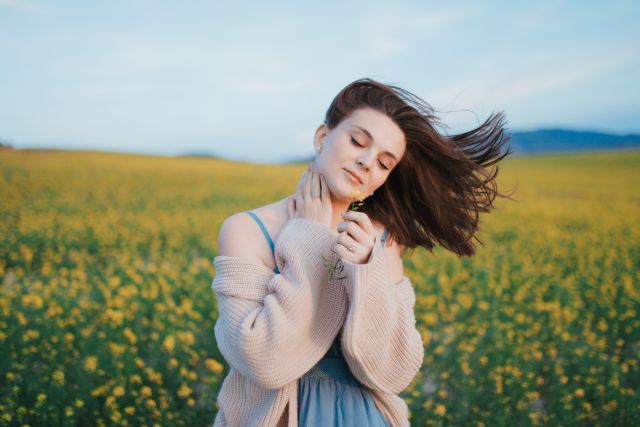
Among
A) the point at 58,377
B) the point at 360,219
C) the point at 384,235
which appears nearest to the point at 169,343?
the point at 58,377

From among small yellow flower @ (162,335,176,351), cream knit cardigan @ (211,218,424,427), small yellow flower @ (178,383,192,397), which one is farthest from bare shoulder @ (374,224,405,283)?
small yellow flower @ (162,335,176,351)

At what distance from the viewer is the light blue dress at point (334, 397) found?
1.55 metres

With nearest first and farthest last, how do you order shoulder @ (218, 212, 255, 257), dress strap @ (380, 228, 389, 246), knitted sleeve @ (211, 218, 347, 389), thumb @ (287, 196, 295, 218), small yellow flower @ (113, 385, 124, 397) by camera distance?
1. knitted sleeve @ (211, 218, 347, 389)
2. shoulder @ (218, 212, 255, 257)
3. thumb @ (287, 196, 295, 218)
4. dress strap @ (380, 228, 389, 246)
5. small yellow flower @ (113, 385, 124, 397)

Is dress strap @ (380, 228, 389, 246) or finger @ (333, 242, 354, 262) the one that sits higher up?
finger @ (333, 242, 354, 262)

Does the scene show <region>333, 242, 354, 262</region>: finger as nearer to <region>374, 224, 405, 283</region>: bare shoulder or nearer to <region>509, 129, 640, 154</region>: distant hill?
<region>374, 224, 405, 283</region>: bare shoulder

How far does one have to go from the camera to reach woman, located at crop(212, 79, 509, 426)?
1.40 m

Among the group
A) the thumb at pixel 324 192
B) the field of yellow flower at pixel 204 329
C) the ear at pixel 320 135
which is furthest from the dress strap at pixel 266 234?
the field of yellow flower at pixel 204 329

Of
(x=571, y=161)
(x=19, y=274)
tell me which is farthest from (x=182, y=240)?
(x=571, y=161)

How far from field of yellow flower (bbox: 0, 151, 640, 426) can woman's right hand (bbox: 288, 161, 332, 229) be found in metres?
1.46

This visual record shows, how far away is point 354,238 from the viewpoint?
1.42 meters

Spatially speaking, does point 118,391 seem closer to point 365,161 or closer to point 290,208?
point 290,208

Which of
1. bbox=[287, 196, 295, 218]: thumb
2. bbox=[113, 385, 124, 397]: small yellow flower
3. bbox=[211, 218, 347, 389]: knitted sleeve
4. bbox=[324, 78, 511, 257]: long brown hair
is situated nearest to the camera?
bbox=[211, 218, 347, 389]: knitted sleeve

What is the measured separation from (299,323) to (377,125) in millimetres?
727

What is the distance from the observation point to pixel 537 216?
13.8 metres
